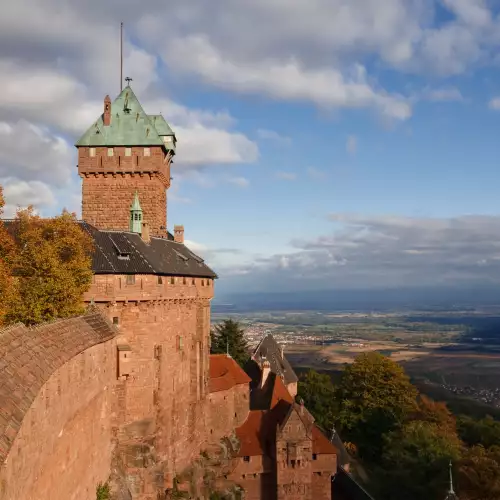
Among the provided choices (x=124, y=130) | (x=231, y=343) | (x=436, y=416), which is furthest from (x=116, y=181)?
(x=436, y=416)

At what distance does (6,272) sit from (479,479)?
98.6 ft

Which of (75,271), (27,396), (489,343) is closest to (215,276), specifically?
(75,271)

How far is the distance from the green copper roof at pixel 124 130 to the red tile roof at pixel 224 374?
1685cm

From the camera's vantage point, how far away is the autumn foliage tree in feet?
69.2

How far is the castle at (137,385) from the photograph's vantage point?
12.9 metres

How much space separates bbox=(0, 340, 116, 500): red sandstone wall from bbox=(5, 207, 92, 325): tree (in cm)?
257

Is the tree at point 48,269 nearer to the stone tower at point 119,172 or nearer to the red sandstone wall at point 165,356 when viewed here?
the red sandstone wall at point 165,356

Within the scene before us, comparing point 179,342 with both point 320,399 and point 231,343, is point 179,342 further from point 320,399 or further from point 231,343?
point 320,399

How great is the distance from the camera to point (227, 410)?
40.2m

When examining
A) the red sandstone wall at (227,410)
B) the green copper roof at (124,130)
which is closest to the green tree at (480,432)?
the red sandstone wall at (227,410)

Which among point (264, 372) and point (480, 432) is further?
point (480, 432)

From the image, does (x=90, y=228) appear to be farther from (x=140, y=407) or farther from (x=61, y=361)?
(x=61, y=361)

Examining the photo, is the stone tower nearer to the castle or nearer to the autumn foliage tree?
the castle

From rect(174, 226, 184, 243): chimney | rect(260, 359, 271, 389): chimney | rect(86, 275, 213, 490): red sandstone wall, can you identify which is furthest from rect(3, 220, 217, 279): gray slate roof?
rect(260, 359, 271, 389): chimney
